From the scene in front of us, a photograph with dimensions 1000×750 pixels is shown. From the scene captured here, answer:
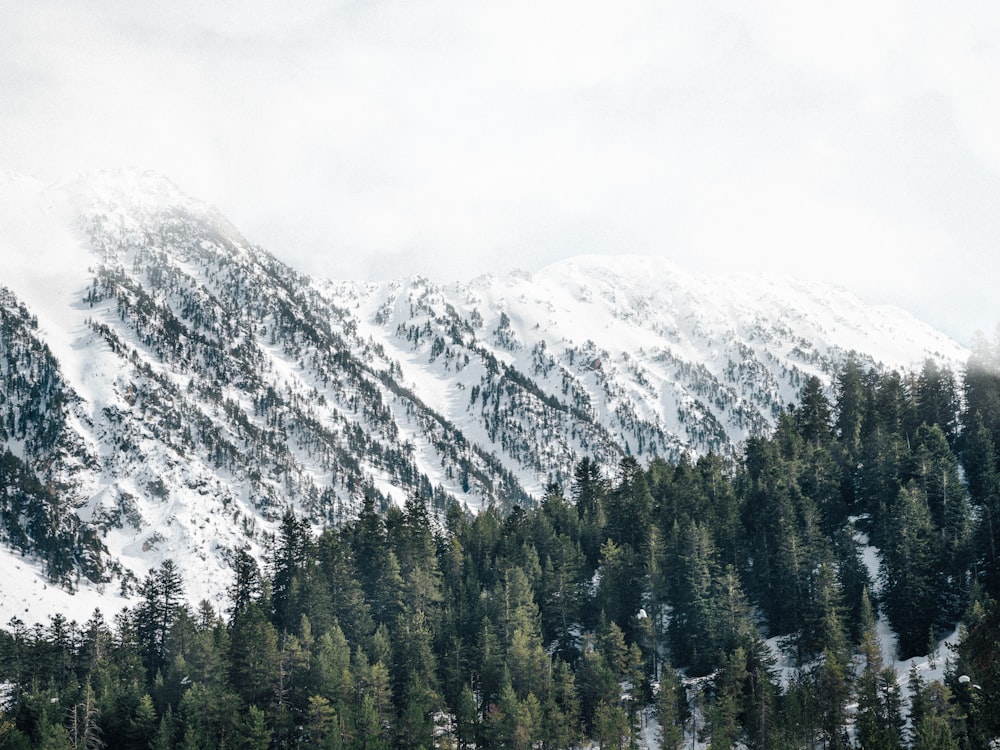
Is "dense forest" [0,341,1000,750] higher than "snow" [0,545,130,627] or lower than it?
lower

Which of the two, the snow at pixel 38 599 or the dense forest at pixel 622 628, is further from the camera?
the snow at pixel 38 599

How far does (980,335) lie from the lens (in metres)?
113

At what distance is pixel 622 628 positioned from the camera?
93250 millimetres

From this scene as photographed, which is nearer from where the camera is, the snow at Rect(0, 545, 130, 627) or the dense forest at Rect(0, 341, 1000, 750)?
the dense forest at Rect(0, 341, 1000, 750)

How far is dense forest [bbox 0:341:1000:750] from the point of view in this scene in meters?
66.2

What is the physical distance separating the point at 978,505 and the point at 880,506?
11.2 metres

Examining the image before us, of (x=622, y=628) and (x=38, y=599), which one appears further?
(x=38, y=599)

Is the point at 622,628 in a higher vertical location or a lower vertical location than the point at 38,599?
lower

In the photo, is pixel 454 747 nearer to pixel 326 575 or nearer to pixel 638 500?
pixel 326 575

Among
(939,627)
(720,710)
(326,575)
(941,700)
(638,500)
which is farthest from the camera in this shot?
(638,500)

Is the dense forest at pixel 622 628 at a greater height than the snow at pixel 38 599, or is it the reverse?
the snow at pixel 38 599

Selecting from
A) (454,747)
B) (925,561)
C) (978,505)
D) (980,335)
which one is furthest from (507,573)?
(980,335)

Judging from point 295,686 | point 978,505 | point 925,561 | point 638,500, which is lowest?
point 295,686

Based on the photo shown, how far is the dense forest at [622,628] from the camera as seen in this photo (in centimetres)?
6619
